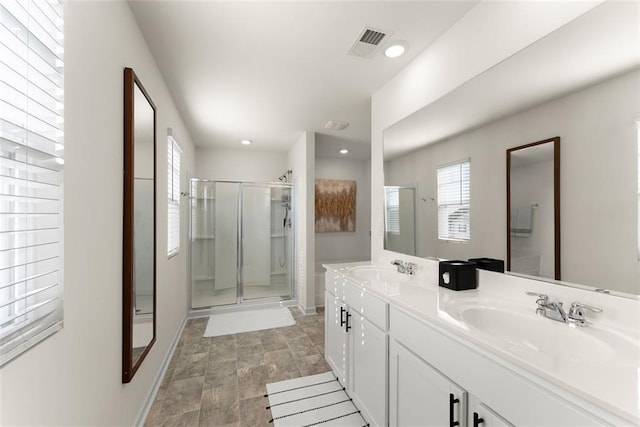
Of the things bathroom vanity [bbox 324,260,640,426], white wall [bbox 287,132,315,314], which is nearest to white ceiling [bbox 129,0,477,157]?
white wall [bbox 287,132,315,314]

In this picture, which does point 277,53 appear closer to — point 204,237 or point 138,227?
point 138,227

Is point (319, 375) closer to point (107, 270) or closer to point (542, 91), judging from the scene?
point (107, 270)

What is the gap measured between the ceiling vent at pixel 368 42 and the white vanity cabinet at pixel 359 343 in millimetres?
1667

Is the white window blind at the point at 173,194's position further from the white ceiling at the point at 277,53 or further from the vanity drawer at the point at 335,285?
the vanity drawer at the point at 335,285

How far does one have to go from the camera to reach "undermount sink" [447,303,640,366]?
2.90 feet

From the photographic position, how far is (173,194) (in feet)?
9.36

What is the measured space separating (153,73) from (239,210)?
7.87 feet

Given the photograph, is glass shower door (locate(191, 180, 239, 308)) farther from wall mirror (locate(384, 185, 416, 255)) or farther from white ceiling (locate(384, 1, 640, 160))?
white ceiling (locate(384, 1, 640, 160))

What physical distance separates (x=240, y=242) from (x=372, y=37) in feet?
10.8

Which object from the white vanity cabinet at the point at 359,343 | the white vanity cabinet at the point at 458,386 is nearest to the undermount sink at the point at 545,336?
the white vanity cabinet at the point at 458,386

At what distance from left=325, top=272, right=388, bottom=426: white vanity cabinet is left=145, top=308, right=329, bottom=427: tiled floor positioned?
1.51 feet

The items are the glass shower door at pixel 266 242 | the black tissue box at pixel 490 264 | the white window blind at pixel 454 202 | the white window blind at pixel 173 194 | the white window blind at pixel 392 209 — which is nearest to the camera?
the black tissue box at pixel 490 264

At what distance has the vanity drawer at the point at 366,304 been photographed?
158 centimetres

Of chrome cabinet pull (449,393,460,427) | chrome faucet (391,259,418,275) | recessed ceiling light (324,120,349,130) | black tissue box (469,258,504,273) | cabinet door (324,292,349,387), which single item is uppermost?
recessed ceiling light (324,120,349,130)
